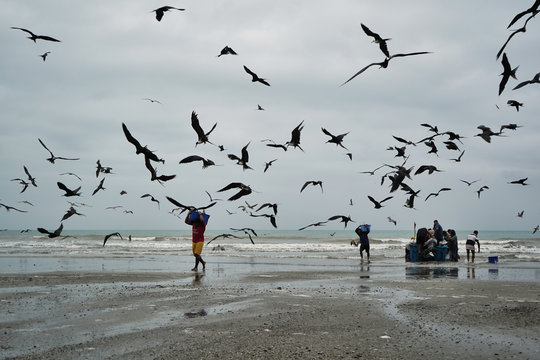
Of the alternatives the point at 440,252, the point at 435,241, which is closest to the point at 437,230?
the point at 435,241

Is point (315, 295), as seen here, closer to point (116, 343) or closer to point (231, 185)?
point (231, 185)

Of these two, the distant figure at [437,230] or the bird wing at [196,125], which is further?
the distant figure at [437,230]

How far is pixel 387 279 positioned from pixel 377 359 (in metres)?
10.1


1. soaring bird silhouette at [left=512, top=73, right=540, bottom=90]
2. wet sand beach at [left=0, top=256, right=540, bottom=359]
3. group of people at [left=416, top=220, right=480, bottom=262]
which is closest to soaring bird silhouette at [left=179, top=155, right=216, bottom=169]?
wet sand beach at [left=0, top=256, right=540, bottom=359]

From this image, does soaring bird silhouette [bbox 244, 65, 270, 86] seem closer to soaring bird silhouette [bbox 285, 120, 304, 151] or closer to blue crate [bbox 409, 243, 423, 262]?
soaring bird silhouette [bbox 285, 120, 304, 151]

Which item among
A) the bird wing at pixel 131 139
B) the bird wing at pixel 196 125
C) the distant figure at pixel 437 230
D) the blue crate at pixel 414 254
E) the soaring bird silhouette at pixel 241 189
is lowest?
the blue crate at pixel 414 254

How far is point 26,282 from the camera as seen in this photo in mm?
13945

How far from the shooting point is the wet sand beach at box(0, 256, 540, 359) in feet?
20.2

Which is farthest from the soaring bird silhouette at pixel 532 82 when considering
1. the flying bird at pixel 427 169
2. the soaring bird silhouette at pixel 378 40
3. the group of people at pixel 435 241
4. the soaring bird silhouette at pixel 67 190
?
the group of people at pixel 435 241

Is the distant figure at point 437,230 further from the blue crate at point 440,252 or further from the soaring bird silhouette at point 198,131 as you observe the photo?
the soaring bird silhouette at point 198,131

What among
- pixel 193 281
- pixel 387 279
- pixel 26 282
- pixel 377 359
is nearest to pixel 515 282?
pixel 387 279

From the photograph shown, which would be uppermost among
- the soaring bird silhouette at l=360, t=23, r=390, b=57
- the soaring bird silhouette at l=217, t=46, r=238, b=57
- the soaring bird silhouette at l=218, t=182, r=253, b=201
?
the soaring bird silhouette at l=217, t=46, r=238, b=57

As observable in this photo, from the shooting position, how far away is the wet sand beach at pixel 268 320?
6145 mm

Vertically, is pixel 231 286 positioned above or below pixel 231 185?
below
